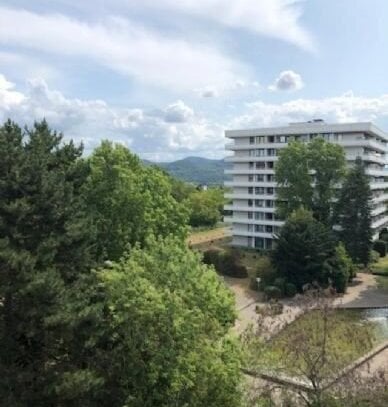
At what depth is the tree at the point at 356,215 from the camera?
54.1m

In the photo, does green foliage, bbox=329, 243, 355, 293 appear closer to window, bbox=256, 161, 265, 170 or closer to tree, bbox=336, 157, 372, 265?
tree, bbox=336, 157, 372, 265

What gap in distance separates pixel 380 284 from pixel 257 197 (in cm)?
2264

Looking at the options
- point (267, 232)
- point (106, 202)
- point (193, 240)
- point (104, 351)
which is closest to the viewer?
point (104, 351)

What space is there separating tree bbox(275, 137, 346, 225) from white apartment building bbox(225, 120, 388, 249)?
10856 millimetres

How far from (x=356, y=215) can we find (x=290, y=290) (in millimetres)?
13619

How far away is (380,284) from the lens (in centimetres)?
5016

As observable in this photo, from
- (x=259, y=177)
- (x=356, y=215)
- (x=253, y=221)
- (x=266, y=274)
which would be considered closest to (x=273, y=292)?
(x=266, y=274)

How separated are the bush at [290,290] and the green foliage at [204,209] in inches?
1856

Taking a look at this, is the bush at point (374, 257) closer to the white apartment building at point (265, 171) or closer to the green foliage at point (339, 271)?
the white apartment building at point (265, 171)

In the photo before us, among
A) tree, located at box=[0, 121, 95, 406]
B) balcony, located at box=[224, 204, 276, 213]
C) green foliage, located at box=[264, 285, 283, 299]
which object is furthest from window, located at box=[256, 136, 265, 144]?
tree, located at box=[0, 121, 95, 406]

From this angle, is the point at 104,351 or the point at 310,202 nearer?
the point at 104,351

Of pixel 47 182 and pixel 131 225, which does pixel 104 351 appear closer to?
pixel 47 182

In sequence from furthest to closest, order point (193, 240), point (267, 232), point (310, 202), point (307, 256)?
point (193, 240), point (267, 232), point (310, 202), point (307, 256)

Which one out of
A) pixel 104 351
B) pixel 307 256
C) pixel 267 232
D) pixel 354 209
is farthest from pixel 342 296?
pixel 104 351
